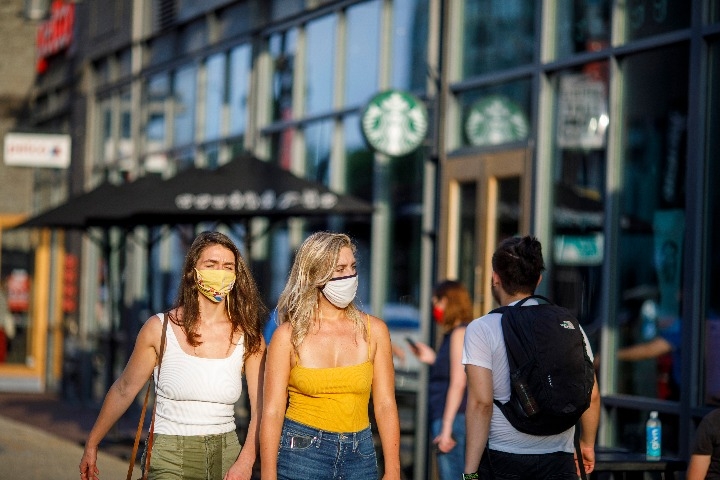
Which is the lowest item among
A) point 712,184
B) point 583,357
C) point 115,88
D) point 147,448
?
point 147,448

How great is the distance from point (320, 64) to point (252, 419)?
34.0 feet

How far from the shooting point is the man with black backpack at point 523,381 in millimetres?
5719

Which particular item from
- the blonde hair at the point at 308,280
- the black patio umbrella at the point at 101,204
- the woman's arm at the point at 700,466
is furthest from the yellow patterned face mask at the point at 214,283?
the black patio umbrella at the point at 101,204

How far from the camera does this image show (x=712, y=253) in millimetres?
9258

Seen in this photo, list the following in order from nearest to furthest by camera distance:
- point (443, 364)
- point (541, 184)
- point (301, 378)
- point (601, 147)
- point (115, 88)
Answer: point (301, 378) < point (443, 364) < point (601, 147) < point (541, 184) < point (115, 88)

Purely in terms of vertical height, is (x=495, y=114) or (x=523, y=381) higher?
(x=495, y=114)

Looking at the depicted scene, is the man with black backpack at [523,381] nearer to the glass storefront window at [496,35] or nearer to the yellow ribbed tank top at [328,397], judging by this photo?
the yellow ribbed tank top at [328,397]

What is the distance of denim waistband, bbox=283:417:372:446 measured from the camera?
5.48m

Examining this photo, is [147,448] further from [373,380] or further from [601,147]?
[601,147]

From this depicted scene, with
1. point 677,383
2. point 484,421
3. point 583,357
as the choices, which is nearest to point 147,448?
point 484,421

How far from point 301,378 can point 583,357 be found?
3.79 feet

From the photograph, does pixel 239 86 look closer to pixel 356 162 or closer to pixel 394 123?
pixel 356 162

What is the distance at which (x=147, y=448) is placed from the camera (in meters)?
5.88

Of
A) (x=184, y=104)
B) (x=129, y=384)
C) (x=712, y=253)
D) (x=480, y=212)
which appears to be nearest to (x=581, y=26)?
(x=480, y=212)
